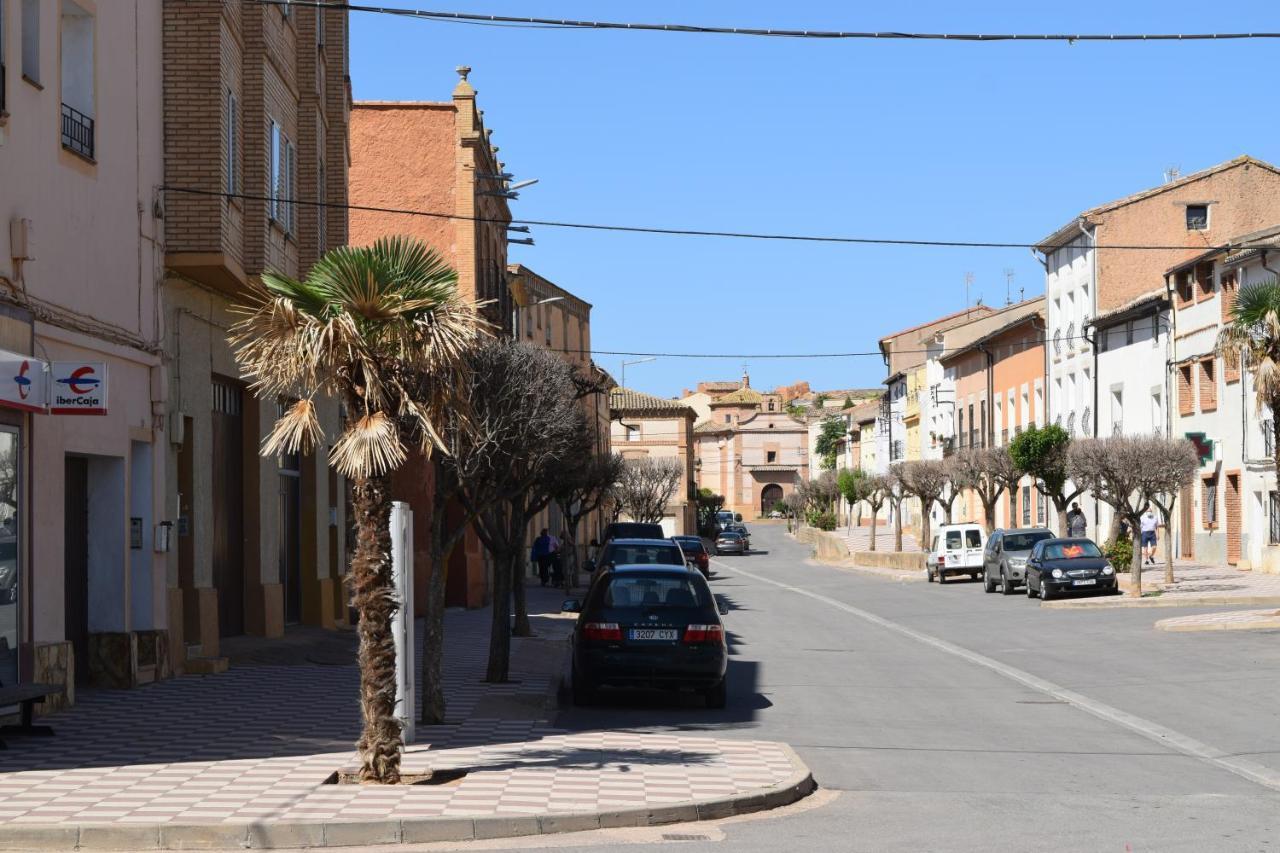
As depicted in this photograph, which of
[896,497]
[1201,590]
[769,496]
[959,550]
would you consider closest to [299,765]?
[1201,590]

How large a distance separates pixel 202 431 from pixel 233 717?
7034 mm

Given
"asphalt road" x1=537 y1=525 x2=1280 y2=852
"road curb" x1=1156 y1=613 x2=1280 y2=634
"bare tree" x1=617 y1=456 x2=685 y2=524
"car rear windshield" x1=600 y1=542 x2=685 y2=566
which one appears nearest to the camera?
"asphalt road" x1=537 y1=525 x2=1280 y2=852

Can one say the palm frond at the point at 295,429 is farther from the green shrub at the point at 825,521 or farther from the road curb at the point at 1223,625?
the green shrub at the point at 825,521

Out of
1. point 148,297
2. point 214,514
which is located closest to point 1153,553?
point 214,514

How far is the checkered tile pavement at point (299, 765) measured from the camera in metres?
10.4

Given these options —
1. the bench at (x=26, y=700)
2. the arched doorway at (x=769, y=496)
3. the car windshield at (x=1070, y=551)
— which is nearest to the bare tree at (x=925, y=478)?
the car windshield at (x=1070, y=551)

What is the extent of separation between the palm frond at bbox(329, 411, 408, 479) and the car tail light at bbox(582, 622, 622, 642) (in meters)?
6.58

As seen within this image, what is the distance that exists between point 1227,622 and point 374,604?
20230mm

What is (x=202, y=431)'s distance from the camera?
872 inches

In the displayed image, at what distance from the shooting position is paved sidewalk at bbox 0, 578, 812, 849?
9.80 m

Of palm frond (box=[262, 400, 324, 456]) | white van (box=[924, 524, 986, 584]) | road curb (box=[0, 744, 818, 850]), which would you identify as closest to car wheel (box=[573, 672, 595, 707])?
palm frond (box=[262, 400, 324, 456])

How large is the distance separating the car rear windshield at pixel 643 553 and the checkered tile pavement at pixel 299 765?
33.9 ft

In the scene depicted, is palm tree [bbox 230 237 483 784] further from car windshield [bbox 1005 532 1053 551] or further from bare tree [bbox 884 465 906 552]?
bare tree [bbox 884 465 906 552]

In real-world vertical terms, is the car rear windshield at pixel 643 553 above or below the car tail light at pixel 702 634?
above
